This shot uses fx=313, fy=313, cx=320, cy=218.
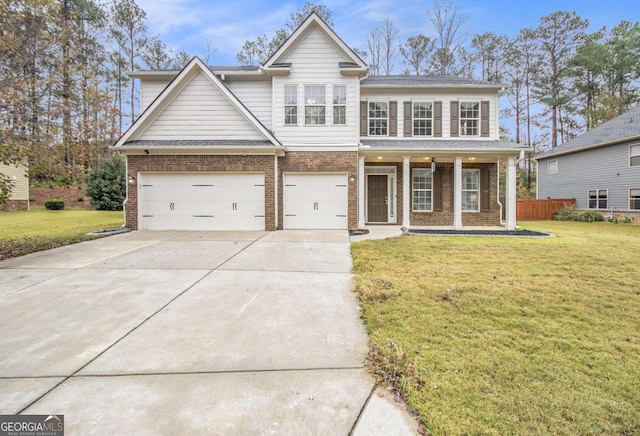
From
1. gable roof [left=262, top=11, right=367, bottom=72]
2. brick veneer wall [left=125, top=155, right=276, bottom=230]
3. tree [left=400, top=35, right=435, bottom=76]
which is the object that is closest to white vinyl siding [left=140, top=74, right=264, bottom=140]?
brick veneer wall [left=125, top=155, right=276, bottom=230]

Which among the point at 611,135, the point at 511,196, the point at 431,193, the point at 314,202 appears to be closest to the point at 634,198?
the point at 611,135

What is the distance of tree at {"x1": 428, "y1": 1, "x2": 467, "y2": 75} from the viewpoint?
2289cm

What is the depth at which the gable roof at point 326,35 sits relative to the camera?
11.5 metres

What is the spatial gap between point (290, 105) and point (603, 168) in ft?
63.4

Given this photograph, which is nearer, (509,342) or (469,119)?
(509,342)

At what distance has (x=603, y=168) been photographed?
18688 mm

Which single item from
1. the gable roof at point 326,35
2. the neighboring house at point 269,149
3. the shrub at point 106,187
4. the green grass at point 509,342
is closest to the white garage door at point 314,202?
the neighboring house at point 269,149

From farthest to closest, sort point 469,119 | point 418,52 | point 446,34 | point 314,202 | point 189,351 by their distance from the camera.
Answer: point 418,52 → point 446,34 → point 469,119 → point 314,202 → point 189,351

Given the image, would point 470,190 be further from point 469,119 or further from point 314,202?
point 314,202

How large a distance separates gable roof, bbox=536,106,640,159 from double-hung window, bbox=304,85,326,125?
17.0 meters

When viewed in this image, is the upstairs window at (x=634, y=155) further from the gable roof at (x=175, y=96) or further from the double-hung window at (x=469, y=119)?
the gable roof at (x=175, y=96)

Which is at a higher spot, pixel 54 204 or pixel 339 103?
pixel 339 103

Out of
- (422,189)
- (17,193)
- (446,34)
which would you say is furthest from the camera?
(446,34)

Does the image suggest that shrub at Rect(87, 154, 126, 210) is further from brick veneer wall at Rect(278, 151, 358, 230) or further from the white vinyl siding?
brick veneer wall at Rect(278, 151, 358, 230)
